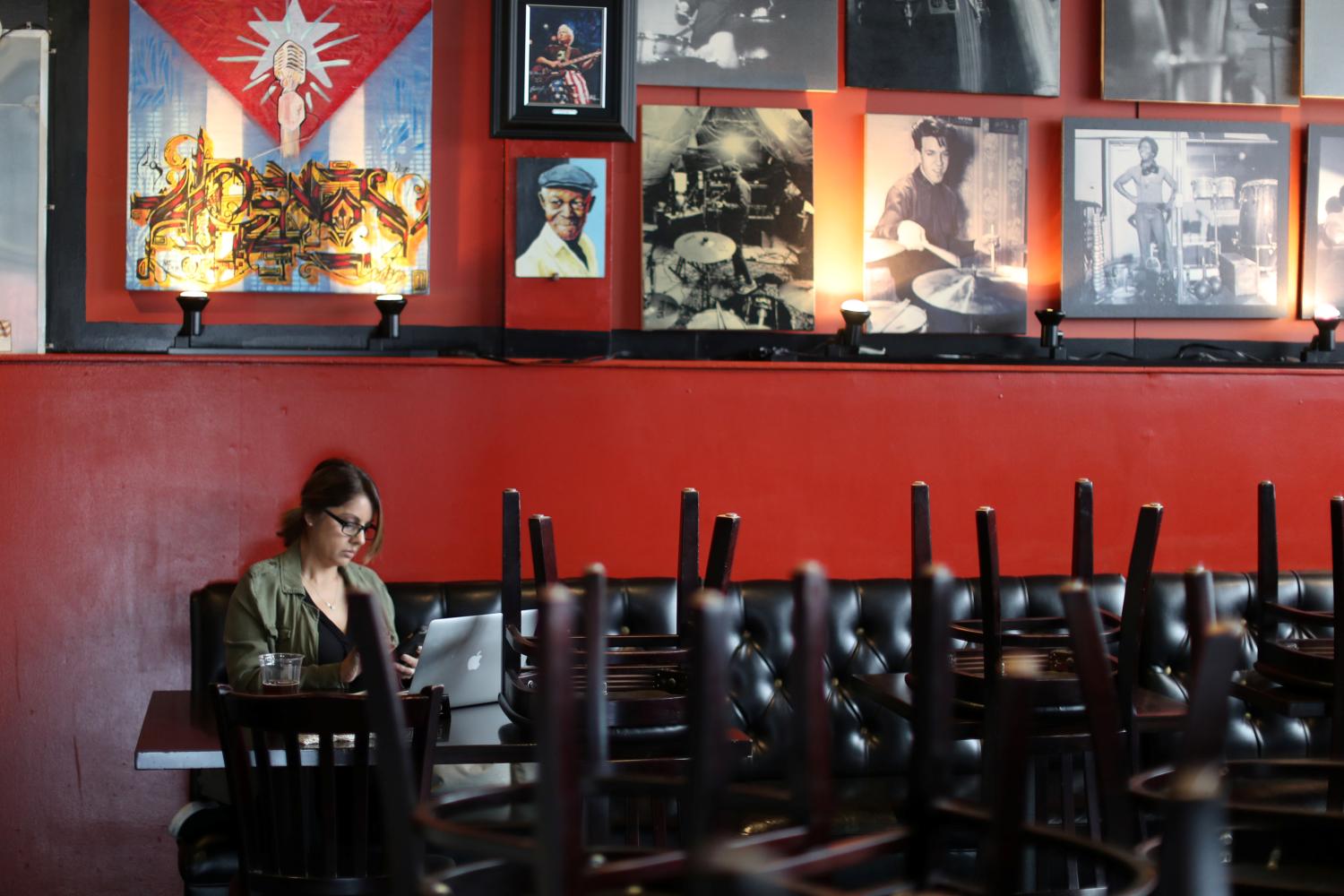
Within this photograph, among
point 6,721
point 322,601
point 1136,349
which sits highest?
point 1136,349

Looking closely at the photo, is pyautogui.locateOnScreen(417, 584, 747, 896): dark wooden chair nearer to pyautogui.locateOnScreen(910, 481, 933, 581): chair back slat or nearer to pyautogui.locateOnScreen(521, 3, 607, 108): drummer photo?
pyautogui.locateOnScreen(910, 481, 933, 581): chair back slat

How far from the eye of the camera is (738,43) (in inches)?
176

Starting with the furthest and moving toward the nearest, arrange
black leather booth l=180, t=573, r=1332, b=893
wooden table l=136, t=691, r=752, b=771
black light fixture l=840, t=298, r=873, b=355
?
black light fixture l=840, t=298, r=873, b=355
black leather booth l=180, t=573, r=1332, b=893
wooden table l=136, t=691, r=752, b=771

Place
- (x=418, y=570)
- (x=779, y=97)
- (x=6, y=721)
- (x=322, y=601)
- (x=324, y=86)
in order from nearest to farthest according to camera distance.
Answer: (x=322, y=601), (x=6, y=721), (x=418, y=570), (x=324, y=86), (x=779, y=97)

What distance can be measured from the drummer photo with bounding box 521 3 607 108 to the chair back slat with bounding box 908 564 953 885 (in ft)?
9.27

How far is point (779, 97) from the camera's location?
455 centimetres

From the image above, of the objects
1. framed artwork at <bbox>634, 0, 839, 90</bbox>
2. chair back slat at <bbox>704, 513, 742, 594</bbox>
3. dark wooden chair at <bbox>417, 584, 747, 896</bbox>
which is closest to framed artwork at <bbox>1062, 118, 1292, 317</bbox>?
framed artwork at <bbox>634, 0, 839, 90</bbox>

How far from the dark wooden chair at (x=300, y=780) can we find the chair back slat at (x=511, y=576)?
464 millimetres

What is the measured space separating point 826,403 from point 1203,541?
1240mm

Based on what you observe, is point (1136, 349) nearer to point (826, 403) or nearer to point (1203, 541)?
point (1203, 541)

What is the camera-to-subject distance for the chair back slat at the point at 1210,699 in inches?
52.6

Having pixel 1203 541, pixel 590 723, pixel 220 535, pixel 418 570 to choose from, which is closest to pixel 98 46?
pixel 220 535

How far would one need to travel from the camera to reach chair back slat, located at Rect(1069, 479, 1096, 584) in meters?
3.11

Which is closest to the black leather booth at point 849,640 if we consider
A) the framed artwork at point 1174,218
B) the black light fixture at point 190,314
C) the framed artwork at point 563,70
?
the black light fixture at point 190,314
